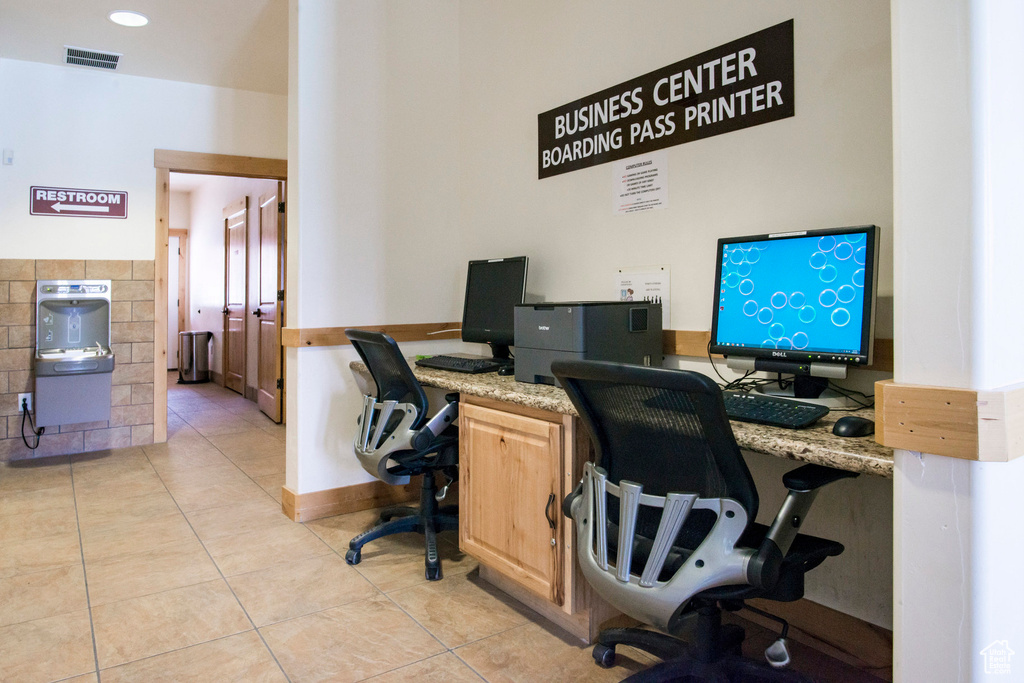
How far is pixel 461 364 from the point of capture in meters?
2.75

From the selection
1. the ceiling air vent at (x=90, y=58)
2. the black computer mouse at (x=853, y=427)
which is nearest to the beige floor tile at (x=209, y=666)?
the black computer mouse at (x=853, y=427)

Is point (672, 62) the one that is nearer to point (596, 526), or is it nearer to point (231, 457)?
point (596, 526)

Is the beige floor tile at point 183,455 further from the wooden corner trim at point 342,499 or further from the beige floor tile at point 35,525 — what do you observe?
the wooden corner trim at point 342,499

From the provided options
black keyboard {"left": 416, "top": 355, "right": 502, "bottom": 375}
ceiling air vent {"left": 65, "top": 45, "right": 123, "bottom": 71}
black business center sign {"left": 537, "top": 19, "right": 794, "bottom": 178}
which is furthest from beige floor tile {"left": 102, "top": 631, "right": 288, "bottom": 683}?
ceiling air vent {"left": 65, "top": 45, "right": 123, "bottom": 71}

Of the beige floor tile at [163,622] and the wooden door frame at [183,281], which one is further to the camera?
the wooden door frame at [183,281]

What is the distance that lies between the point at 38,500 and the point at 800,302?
148 inches

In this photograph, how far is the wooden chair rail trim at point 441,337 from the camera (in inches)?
69.8

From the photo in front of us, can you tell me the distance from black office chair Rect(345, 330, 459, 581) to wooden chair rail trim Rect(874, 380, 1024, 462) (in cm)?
161

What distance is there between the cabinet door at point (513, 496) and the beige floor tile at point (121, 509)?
5.88 ft

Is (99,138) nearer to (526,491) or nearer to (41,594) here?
(41,594)

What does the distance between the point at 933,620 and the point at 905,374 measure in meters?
0.43

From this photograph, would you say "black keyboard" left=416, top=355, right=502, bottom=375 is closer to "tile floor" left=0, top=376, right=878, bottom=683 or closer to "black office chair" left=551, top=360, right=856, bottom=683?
"tile floor" left=0, top=376, right=878, bottom=683

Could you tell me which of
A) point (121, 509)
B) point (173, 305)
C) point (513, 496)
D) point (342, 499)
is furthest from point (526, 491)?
point (173, 305)

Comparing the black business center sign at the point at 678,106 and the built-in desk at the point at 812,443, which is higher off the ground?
the black business center sign at the point at 678,106
